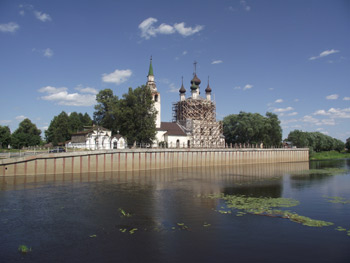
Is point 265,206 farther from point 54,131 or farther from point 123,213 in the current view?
point 54,131

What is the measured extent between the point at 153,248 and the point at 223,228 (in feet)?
16.0

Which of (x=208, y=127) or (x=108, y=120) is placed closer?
(x=108, y=120)

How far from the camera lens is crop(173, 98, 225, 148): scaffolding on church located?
8500cm

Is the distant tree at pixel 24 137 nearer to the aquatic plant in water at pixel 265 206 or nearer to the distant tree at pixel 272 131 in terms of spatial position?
the distant tree at pixel 272 131

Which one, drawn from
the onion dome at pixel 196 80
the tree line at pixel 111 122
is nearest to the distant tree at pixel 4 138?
the tree line at pixel 111 122

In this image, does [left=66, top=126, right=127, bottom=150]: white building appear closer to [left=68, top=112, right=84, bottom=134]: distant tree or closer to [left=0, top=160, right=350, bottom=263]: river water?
[left=68, top=112, right=84, bottom=134]: distant tree

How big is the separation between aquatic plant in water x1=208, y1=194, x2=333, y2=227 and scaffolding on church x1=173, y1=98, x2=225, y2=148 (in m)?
57.9

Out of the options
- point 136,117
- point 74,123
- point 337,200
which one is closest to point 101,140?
point 136,117

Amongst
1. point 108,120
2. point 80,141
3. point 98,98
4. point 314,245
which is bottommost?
point 314,245

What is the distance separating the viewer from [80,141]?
61812 millimetres

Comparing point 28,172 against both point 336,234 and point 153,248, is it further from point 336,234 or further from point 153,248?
point 336,234

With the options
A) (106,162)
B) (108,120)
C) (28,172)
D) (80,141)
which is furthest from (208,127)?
(28,172)

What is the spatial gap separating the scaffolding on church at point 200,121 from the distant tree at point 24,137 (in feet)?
154

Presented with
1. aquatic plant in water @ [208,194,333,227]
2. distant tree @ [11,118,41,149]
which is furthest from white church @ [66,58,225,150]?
aquatic plant in water @ [208,194,333,227]
